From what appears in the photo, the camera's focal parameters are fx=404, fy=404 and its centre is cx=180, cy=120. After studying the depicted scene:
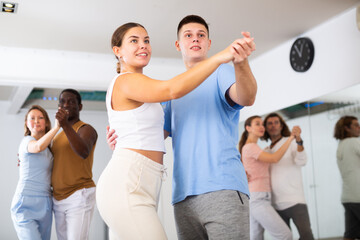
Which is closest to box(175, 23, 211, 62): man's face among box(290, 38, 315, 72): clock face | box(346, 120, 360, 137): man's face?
box(346, 120, 360, 137): man's face

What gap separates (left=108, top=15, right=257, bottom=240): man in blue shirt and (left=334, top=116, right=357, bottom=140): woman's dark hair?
2.32 metres

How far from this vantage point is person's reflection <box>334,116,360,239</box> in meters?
3.48

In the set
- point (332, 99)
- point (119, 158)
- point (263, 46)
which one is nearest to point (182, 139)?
point (119, 158)

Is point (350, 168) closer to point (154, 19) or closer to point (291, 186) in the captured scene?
point (291, 186)

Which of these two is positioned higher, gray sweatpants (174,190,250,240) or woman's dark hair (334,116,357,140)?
woman's dark hair (334,116,357,140)

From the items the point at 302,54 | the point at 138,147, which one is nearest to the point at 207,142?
the point at 138,147

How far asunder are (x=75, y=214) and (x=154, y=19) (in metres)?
1.99

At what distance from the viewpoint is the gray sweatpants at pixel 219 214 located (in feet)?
4.66

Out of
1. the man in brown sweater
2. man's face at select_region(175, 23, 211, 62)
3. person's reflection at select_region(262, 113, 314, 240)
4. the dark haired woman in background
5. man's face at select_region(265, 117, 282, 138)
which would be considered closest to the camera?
man's face at select_region(175, 23, 211, 62)

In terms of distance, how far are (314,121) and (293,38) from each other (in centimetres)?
99

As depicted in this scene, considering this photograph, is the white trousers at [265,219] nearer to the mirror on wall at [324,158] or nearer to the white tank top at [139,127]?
the mirror on wall at [324,158]

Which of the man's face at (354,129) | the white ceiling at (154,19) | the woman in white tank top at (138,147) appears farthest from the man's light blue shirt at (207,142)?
the man's face at (354,129)

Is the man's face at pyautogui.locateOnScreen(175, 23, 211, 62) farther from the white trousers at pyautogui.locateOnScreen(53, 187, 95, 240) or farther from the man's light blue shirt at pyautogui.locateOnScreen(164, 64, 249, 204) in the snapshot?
the white trousers at pyautogui.locateOnScreen(53, 187, 95, 240)

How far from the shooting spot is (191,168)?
→ 5.05 feet
